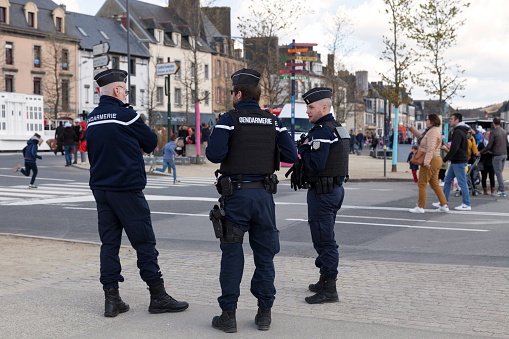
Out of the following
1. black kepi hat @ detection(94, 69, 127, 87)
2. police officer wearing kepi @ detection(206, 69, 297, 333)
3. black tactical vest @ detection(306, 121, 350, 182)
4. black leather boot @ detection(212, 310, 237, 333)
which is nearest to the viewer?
black leather boot @ detection(212, 310, 237, 333)

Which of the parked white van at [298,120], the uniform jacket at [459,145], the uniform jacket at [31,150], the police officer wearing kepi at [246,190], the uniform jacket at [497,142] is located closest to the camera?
the police officer wearing kepi at [246,190]

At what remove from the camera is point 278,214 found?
12.8 m

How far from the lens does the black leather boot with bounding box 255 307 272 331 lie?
199 inches

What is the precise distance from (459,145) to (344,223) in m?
3.24

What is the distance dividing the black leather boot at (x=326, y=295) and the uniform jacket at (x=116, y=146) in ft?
5.80

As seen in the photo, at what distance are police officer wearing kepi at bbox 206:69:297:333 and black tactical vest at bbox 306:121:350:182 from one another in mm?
964

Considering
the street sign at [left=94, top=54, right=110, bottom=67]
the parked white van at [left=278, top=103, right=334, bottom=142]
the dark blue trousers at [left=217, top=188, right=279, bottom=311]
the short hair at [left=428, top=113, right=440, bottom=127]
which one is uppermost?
the street sign at [left=94, top=54, right=110, bottom=67]

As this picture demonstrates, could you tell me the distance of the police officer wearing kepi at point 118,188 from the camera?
215 inches

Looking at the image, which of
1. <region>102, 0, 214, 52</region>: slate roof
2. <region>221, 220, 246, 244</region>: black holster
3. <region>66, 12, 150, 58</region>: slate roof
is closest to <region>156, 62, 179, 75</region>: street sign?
<region>221, 220, 246, 244</region>: black holster

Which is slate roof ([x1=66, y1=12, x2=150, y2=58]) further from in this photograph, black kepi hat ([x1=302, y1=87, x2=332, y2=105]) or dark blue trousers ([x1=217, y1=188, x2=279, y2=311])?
dark blue trousers ([x1=217, y1=188, x2=279, y2=311])

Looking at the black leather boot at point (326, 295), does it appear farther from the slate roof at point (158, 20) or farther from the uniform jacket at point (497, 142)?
the slate roof at point (158, 20)

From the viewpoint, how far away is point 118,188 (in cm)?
545

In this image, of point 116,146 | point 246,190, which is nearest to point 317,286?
point 246,190

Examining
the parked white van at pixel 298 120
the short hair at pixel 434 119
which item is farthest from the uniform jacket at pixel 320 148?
the parked white van at pixel 298 120
